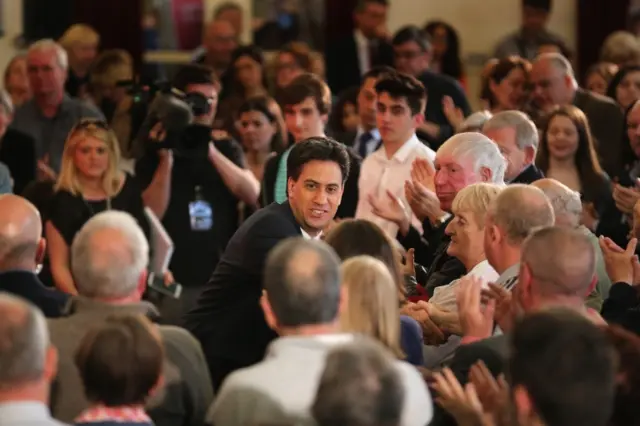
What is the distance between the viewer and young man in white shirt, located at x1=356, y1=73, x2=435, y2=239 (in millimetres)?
6941

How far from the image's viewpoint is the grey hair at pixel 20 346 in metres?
3.45

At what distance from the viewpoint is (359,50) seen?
415 inches

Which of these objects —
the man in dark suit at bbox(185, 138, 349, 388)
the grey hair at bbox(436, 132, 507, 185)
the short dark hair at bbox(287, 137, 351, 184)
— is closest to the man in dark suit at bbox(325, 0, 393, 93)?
the grey hair at bbox(436, 132, 507, 185)

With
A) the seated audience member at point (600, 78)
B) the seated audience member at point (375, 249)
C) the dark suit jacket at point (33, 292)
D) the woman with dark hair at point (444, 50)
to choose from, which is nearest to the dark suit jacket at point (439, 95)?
the seated audience member at point (600, 78)

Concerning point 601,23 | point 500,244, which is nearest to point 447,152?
point 500,244

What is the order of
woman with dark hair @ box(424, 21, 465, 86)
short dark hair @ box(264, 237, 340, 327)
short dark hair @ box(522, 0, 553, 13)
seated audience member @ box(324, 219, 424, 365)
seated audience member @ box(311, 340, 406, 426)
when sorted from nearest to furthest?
1. seated audience member @ box(311, 340, 406, 426)
2. short dark hair @ box(264, 237, 340, 327)
3. seated audience member @ box(324, 219, 424, 365)
4. woman with dark hair @ box(424, 21, 465, 86)
5. short dark hair @ box(522, 0, 553, 13)

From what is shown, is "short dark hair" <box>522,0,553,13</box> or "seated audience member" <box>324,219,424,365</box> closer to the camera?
"seated audience member" <box>324,219,424,365</box>

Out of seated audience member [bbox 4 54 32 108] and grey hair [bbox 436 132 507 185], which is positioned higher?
grey hair [bbox 436 132 507 185]

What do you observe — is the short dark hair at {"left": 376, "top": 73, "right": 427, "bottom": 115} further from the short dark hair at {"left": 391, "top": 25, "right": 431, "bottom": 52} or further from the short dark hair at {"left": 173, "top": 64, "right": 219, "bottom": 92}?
the short dark hair at {"left": 391, "top": 25, "right": 431, "bottom": 52}

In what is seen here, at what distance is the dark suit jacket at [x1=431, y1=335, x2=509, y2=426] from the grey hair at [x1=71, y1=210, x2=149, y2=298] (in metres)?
0.90

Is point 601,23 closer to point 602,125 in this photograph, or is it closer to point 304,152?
point 602,125

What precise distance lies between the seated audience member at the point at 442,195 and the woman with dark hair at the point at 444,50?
414cm

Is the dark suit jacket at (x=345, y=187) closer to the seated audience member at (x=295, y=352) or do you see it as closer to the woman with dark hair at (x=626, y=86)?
the woman with dark hair at (x=626, y=86)

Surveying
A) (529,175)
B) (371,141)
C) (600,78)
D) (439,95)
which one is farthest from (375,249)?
(600,78)
